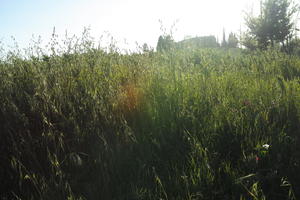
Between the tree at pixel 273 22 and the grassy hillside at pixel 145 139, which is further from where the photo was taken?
the tree at pixel 273 22

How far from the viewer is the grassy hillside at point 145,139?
3.91 feet

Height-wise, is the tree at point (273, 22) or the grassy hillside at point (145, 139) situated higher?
the tree at point (273, 22)

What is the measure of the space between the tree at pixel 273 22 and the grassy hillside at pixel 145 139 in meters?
10.1

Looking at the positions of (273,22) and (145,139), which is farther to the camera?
(273,22)

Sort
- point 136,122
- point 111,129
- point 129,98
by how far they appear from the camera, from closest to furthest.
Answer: point 111,129, point 136,122, point 129,98

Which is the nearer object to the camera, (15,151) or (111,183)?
(111,183)

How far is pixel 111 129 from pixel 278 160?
3.89ft

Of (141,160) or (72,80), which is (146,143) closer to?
(141,160)

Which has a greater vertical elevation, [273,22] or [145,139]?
[273,22]

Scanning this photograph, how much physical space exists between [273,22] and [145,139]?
11.7 m

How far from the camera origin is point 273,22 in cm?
1048

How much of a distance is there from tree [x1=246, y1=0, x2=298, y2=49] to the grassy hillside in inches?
396

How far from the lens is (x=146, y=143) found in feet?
5.06

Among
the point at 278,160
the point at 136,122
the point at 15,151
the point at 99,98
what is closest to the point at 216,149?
the point at 278,160
